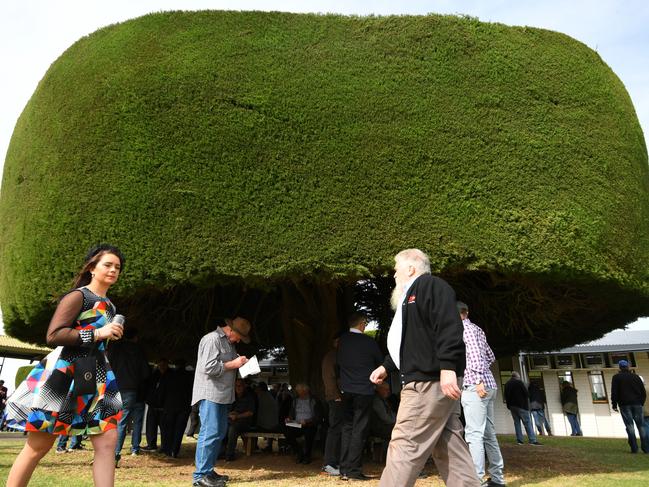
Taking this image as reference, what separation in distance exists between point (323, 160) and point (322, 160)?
0.04 ft

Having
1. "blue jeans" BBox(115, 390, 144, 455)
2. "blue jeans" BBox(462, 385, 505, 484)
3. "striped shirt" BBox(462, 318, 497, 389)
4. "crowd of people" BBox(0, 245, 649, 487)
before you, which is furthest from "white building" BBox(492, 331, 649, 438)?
"striped shirt" BBox(462, 318, 497, 389)

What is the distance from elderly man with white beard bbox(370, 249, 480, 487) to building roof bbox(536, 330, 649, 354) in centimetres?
1562

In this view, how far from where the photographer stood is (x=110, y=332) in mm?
3105

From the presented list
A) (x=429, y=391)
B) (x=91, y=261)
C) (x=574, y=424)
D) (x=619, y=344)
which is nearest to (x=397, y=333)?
(x=429, y=391)

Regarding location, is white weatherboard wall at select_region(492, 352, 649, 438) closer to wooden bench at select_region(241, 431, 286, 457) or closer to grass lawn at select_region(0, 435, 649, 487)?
grass lawn at select_region(0, 435, 649, 487)

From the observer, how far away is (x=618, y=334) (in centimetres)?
2203

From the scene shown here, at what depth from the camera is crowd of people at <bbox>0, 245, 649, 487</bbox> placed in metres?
3.09

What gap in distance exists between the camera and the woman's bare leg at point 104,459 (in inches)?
Result: 119

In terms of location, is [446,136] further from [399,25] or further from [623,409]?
[623,409]

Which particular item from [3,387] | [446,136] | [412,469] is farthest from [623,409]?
[3,387]

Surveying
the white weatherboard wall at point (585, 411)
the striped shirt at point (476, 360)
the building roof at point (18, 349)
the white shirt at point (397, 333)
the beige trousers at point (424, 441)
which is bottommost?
the white weatherboard wall at point (585, 411)

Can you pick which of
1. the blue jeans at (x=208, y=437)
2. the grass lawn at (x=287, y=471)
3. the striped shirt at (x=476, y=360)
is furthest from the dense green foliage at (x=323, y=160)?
the grass lawn at (x=287, y=471)

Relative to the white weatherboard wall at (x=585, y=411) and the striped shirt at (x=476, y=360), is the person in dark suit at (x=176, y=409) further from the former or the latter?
the white weatherboard wall at (x=585, y=411)

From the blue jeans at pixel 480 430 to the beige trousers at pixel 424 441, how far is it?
1690 millimetres
